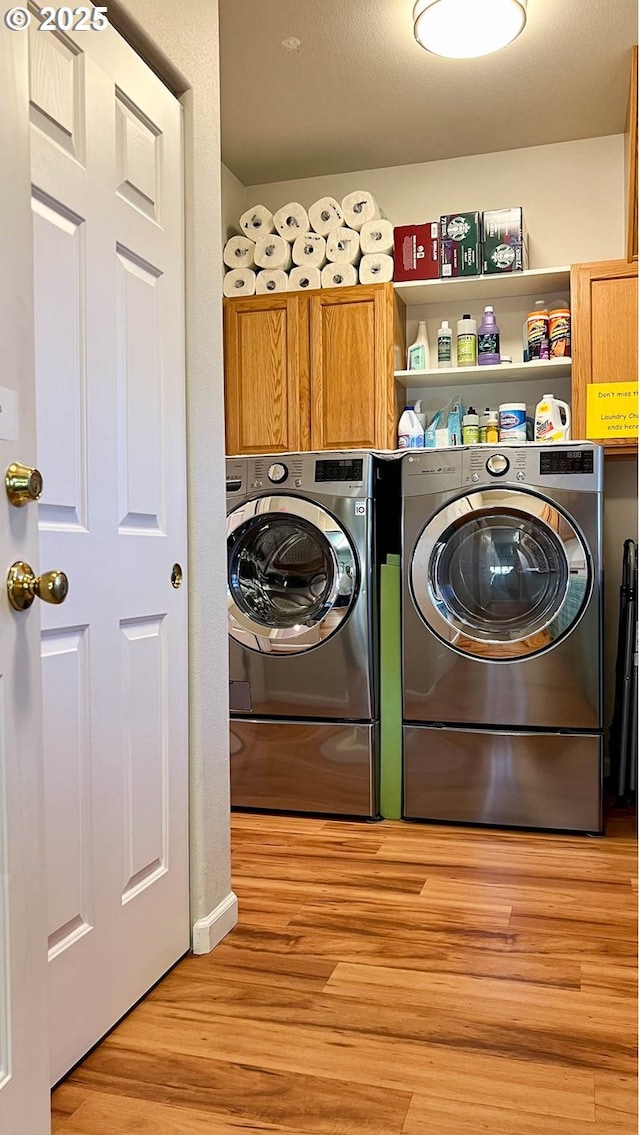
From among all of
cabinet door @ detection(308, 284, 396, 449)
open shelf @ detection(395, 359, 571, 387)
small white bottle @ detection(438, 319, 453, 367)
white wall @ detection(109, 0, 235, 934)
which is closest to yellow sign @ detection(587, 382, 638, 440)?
open shelf @ detection(395, 359, 571, 387)

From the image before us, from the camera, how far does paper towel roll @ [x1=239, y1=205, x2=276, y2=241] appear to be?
358 cm

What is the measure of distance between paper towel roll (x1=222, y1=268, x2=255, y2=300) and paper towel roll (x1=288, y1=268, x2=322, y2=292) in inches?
6.7

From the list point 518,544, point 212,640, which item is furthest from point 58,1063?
point 518,544

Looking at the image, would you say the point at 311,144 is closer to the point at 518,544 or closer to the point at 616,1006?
the point at 518,544

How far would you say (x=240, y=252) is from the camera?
3.62 metres

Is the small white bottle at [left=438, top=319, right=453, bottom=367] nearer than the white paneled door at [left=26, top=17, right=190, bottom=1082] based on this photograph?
No

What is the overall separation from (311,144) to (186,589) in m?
2.39

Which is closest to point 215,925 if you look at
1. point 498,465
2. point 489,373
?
point 498,465

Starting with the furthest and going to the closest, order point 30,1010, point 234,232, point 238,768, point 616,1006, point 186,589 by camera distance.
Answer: point 234,232
point 238,768
point 186,589
point 616,1006
point 30,1010

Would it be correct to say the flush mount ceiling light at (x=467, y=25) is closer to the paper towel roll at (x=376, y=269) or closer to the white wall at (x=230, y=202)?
the paper towel roll at (x=376, y=269)

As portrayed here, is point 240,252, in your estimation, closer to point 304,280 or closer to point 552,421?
point 304,280

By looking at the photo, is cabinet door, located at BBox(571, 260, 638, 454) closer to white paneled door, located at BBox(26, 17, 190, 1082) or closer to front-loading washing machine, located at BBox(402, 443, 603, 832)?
front-loading washing machine, located at BBox(402, 443, 603, 832)

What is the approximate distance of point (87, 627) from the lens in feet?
5.34

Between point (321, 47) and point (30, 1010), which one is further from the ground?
point (321, 47)
